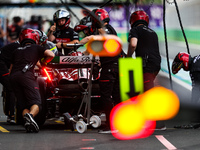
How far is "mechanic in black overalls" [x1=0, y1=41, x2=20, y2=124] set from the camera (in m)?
11.0

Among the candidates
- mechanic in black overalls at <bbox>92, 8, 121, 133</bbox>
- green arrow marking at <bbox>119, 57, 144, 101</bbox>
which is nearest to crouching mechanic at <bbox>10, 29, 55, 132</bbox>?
mechanic in black overalls at <bbox>92, 8, 121, 133</bbox>

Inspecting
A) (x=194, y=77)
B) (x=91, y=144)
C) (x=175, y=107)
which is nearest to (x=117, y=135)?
(x=91, y=144)

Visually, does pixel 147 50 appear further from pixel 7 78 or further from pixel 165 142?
pixel 7 78

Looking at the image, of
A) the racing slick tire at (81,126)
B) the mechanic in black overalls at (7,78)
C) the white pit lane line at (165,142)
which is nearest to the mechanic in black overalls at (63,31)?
the mechanic in black overalls at (7,78)

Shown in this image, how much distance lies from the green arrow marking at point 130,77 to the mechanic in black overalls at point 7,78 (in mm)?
2391

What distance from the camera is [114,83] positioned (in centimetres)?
980

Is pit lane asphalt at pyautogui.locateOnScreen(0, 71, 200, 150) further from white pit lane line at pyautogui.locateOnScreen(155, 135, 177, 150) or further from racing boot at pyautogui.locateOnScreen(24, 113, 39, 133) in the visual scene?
racing boot at pyautogui.locateOnScreen(24, 113, 39, 133)

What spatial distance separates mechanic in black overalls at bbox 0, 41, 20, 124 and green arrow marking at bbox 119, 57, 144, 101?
2.39 meters

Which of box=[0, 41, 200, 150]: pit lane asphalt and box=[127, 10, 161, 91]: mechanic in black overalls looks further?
box=[127, 10, 161, 91]: mechanic in black overalls

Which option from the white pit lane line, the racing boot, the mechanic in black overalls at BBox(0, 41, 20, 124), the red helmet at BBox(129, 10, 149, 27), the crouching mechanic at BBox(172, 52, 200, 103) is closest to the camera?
the white pit lane line

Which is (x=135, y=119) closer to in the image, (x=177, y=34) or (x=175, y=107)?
(x=175, y=107)

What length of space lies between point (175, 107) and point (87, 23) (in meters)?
2.75

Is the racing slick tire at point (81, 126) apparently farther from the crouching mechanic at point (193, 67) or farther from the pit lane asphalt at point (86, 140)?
the crouching mechanic at point (193, 67)

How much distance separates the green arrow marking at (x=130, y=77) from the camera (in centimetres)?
988
